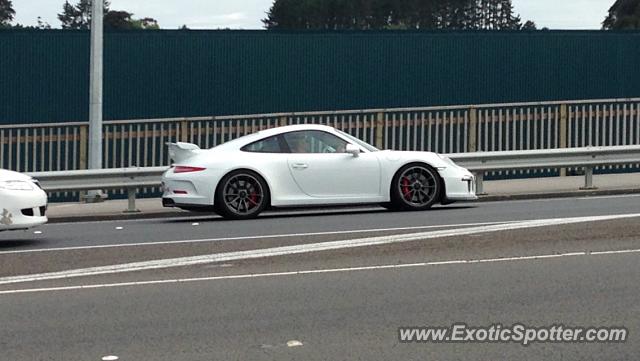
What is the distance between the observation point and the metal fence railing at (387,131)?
2178 cm

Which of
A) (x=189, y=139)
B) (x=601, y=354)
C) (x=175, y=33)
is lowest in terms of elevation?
(x=601, y=354)

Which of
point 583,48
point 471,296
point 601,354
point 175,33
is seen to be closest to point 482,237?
point 471,296

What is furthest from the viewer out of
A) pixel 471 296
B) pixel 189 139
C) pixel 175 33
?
pixel 175 33

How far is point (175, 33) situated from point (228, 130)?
126 inches

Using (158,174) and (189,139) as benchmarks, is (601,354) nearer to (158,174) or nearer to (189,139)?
(158,174)

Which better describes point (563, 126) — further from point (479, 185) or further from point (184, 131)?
point (184, 131)

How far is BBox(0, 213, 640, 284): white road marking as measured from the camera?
11.6 metres

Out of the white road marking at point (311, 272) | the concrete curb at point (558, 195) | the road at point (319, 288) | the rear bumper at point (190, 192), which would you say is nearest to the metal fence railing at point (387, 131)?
the concrete curb at point (558, 195)

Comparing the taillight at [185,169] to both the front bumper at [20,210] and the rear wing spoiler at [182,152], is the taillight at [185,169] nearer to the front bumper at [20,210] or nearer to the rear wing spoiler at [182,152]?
the rear wing spoiler at [182,152]

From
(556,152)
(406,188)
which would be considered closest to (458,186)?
(406,188)

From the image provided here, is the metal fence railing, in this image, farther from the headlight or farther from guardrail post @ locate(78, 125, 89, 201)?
Answer: the headlight

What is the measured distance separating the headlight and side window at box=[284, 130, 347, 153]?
12.7 feet

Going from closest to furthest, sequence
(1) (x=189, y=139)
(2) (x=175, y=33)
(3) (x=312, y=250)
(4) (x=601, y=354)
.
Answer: (4) (x=601, y=354)
(3) (x=312, y=250)
(1) (x=189, y=139)
(2) (x=175, y=33)

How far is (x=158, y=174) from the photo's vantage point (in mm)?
19141
